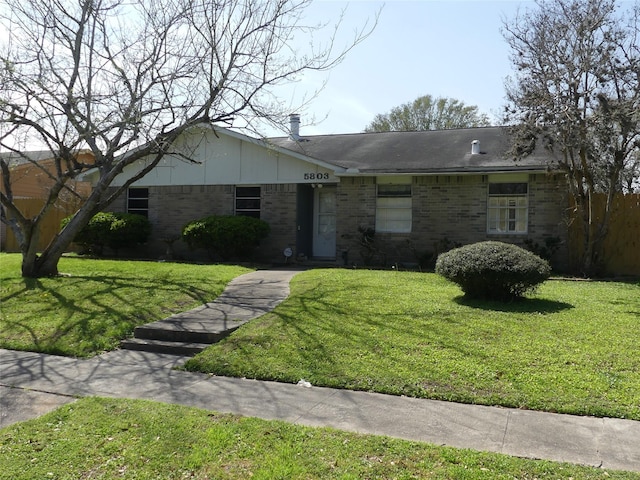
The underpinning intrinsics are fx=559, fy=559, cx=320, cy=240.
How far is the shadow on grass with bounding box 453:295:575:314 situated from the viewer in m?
8.83

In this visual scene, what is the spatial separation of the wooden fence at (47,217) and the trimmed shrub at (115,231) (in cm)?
311

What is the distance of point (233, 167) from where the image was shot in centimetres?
1852

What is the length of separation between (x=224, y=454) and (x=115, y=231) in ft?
50.2

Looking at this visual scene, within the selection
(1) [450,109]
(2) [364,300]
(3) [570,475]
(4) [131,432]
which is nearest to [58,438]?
(4) [131,432]

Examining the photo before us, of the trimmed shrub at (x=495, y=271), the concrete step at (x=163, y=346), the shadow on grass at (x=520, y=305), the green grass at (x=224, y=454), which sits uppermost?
the trimmed shrub at (x=495, y=271)

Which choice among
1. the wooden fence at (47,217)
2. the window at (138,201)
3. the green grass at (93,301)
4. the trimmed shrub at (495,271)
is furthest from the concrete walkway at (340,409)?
the wooden fence at (47,217)

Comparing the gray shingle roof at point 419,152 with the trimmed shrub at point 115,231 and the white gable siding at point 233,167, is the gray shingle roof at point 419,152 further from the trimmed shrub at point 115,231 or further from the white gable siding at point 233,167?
the trimmed shrub at point 115,231

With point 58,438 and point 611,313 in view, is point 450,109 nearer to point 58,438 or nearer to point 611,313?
point 611,313

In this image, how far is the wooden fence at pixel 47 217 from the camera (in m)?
21.4

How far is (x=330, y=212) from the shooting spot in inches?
720

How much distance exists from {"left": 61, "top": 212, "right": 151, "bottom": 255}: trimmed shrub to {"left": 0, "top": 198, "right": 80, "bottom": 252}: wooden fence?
10.2 ft

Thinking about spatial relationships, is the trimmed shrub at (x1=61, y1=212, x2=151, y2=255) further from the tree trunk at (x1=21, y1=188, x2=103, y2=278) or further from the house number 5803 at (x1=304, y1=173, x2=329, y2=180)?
the house number 5803 at (x1=304, y1=173, x2=329, y2=180)

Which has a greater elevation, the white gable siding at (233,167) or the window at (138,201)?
the white gable siding at (233,167)

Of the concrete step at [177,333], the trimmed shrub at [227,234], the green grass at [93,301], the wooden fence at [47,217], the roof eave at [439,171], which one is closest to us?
the concrete step at [177,333]
